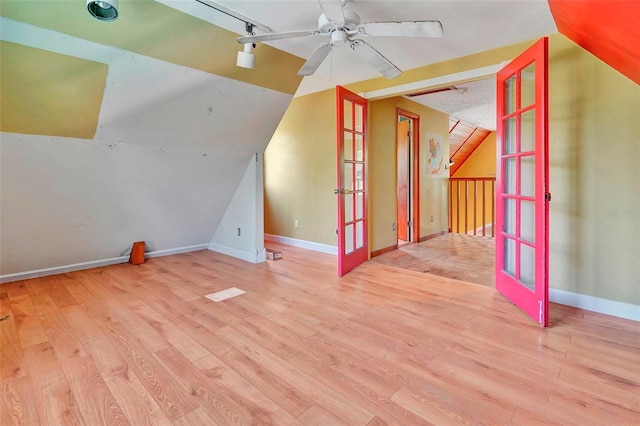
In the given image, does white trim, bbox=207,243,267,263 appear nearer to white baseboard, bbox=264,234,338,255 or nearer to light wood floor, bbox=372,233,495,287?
white baseboard, bbox=264,234,338,255

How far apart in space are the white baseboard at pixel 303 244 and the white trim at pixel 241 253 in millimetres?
835

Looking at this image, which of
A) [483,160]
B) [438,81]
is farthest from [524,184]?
[483,160]

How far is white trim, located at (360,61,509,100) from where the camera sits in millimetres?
2832

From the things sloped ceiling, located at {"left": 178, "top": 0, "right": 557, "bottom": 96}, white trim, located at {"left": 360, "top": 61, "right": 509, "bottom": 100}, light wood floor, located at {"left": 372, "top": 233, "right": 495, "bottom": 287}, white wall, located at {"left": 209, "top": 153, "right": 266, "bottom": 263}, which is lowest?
light wood floor, located at {"left": 372, "top": 233, "right": 495, "bottom": 287}

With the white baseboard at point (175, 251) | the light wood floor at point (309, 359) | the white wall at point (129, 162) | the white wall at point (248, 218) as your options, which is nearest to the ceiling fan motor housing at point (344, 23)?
the white wall at point (129, 162)

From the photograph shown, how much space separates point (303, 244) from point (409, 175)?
212 centimetres

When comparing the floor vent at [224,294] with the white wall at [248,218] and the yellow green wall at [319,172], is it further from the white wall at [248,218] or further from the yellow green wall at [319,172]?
the yellow green wall at [319,172]

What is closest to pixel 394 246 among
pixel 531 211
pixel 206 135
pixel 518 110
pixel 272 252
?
pixel 272 252

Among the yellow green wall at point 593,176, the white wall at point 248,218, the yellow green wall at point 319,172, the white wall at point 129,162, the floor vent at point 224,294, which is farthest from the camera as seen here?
the yellow green wall at point 319,172

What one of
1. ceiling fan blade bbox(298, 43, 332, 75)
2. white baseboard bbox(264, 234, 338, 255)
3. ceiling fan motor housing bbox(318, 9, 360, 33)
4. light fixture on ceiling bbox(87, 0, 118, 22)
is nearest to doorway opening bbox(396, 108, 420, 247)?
white baseboard bbox(264, 234, 338, 255)

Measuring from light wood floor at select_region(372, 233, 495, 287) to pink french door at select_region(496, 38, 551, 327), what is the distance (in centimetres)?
52

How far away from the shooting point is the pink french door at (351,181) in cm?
331

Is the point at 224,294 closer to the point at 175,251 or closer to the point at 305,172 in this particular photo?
the point at 175,251

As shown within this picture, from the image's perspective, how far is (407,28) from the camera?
1724mm
